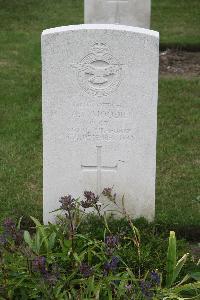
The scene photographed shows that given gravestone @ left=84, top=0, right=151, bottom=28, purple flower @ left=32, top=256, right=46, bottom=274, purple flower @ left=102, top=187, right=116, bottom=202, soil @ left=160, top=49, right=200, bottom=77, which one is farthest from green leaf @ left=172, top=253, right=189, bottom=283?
gravestone @ left=84, top=0, right=151, bottom=28

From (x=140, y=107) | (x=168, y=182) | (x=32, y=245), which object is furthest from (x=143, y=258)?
(x=168, y=182)

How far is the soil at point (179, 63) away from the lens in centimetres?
956

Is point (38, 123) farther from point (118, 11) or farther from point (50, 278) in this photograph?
point (50, 278)

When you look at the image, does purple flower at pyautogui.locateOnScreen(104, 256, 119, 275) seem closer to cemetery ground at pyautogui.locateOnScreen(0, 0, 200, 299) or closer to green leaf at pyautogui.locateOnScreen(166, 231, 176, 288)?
cemetery ground at pyautogui.locateOnScreen(0, 0, 200, 299)

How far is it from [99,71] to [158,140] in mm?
2402

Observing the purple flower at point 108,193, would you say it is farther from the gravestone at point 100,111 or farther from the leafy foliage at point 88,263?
the gravestone at point 100,111

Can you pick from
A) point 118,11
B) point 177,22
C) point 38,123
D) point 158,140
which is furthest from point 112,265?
point 177,22

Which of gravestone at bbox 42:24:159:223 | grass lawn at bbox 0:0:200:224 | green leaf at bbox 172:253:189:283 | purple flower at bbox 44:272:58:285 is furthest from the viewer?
grass lawn at bbox 0:0:200:224

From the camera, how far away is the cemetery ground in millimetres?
4742

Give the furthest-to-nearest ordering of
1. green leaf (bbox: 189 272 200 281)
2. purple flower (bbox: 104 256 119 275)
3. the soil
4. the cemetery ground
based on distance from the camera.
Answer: the soil → the cemetery ground → green leaf (bbox: 189 272 200 281) → purple flower (bbox: 104 256 119 275)

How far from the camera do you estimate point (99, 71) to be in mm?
4988

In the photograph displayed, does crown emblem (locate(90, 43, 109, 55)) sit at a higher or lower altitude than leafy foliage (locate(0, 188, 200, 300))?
higher

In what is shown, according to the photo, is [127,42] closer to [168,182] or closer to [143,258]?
[143,258]

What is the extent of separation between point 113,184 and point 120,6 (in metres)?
4.80
